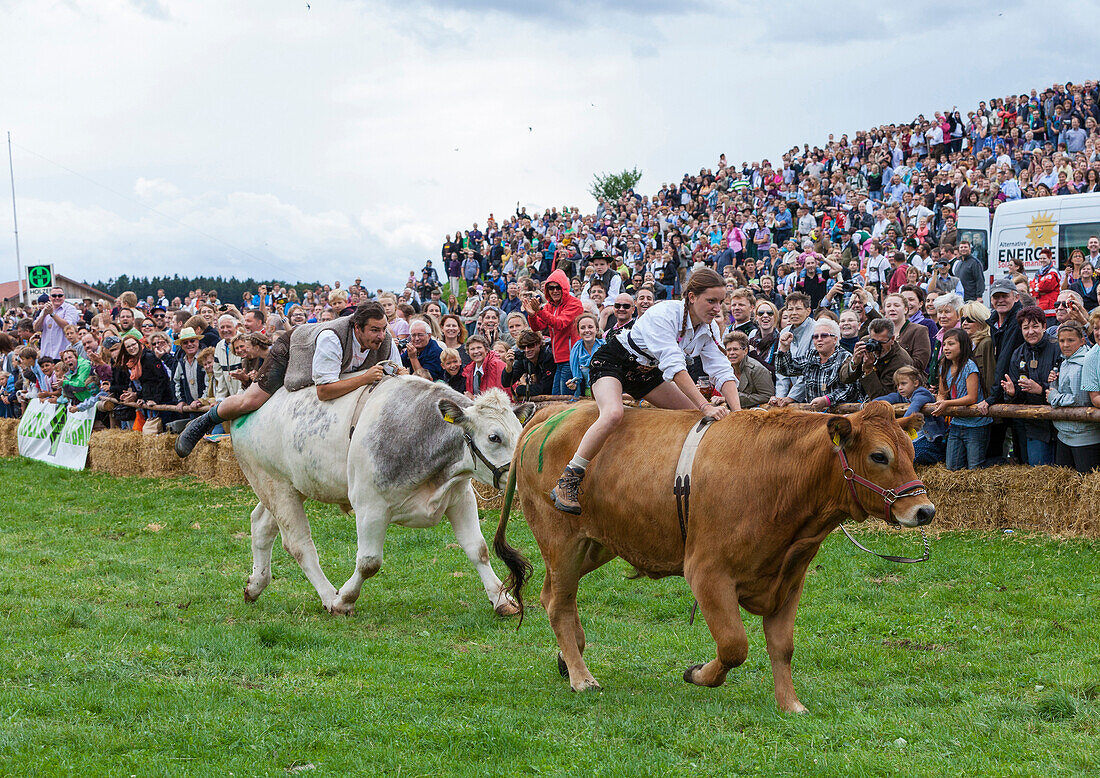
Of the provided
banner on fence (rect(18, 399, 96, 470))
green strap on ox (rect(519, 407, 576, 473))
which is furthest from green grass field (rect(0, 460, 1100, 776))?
banner on fence (rect(18, 399, 96, 470))

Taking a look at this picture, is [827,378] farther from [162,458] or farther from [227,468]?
[162,458]

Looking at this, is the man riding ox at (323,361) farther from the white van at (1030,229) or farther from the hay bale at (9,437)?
the hay bale at (9,437)

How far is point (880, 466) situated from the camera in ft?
17.1

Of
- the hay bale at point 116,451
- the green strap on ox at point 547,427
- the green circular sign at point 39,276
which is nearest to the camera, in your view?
the green strap on ox at point 547,427

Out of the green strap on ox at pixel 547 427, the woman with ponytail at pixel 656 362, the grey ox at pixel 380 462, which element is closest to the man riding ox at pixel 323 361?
the grey ox at pixel 380 462


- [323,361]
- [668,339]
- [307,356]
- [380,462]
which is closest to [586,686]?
[668,339]

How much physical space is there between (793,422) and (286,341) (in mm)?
5258

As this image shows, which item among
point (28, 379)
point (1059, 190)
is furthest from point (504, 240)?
point (1059, 190)

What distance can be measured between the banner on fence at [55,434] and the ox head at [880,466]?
16321mm

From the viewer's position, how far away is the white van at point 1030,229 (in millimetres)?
17797

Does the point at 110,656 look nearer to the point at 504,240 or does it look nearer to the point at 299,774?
the point at 299,774

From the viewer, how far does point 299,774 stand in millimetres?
4836

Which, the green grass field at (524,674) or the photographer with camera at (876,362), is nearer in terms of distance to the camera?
the green grass field at (524,674)

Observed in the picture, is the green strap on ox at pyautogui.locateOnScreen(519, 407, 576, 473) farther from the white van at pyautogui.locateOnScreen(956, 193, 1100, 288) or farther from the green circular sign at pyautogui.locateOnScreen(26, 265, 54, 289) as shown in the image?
the green circular sign at pyautogui.locateOnScreen(26, 265, 54, 289)
